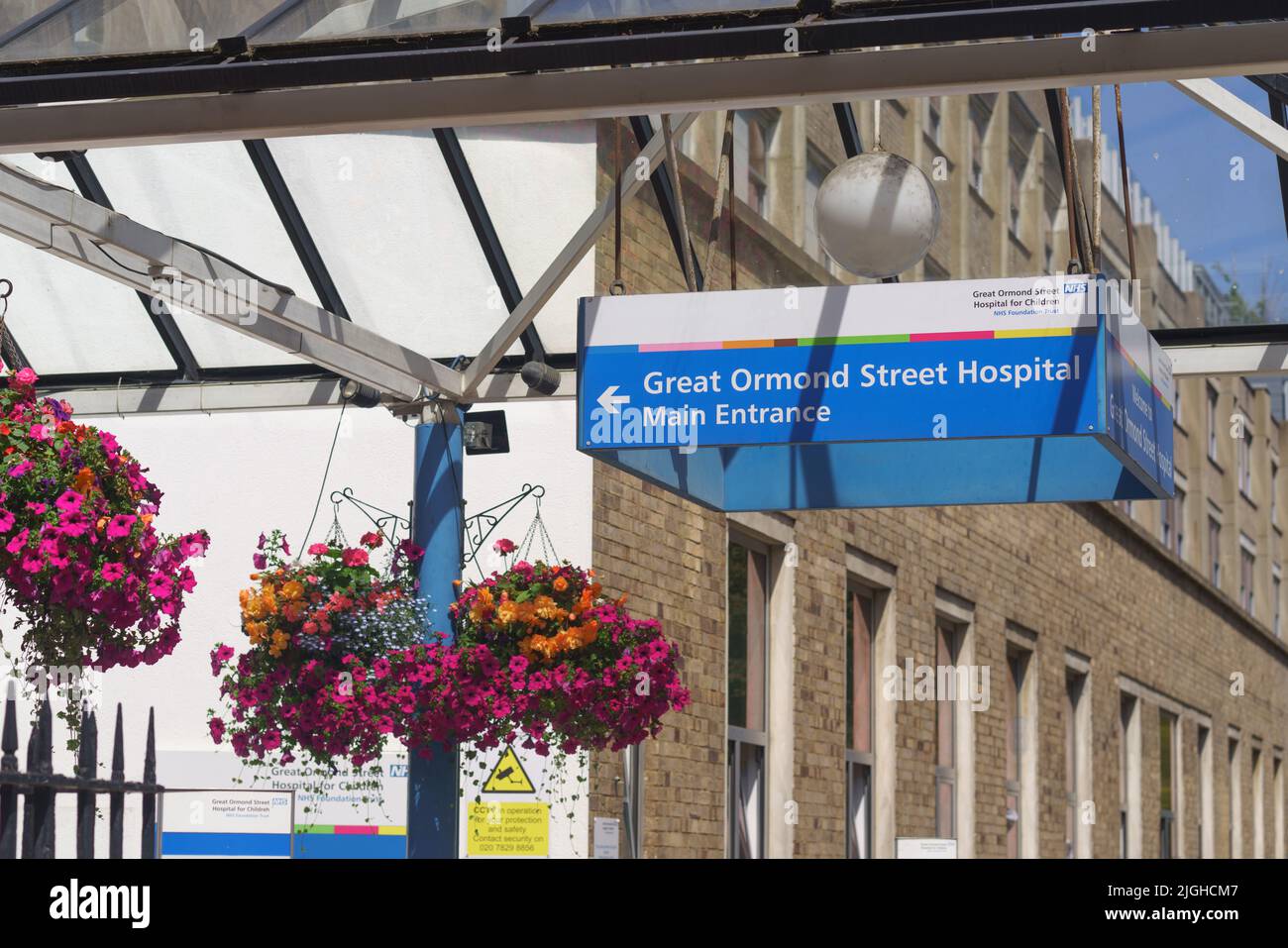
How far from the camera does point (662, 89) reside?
5617mm

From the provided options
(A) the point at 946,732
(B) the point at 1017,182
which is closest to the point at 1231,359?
(A) the point at 946,732

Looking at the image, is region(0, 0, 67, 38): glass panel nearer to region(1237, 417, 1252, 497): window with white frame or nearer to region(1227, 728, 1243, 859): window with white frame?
region(1227, 728, 1243, 859): window with white frame

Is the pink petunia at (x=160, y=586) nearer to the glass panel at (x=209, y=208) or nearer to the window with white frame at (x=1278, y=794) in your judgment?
the glass panel at (x=209, y=208)

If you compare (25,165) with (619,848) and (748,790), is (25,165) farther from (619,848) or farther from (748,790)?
(748,790)

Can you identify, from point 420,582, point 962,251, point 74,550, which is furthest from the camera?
point 962,251

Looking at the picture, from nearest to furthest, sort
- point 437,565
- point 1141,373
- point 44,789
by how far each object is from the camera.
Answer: point 44,789, point 1141,373, point 437,565

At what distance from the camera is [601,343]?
7.30m

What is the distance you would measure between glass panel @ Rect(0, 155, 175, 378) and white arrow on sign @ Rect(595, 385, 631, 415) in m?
5.25

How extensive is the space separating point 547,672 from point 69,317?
464 centimetres

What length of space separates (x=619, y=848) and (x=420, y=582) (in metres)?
2.58

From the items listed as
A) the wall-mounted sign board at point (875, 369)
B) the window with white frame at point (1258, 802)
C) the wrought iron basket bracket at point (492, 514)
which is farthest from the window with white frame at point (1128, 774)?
the wall-mounted sign board at point (875, 369)

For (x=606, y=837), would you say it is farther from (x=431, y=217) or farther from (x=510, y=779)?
(x=431, y=217)
